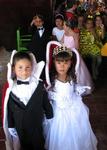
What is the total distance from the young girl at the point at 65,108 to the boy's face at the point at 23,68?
0.31 metres

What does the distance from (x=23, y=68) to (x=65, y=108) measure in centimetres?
55

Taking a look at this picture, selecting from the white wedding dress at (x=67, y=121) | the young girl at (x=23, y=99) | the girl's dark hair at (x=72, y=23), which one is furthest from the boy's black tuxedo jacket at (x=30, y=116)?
the girl's dark hair at (x=72, y=23)

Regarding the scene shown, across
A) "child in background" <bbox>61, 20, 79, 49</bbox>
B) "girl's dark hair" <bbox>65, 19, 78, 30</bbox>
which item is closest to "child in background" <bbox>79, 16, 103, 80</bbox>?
"girl's dark hair" <bbox>65, 19, 78, 30</bbox>

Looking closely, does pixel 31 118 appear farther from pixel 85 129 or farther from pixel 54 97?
pixel 85 129

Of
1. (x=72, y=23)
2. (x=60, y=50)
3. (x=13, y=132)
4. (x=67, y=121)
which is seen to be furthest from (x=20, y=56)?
(x=72, y=23)

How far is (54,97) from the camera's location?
8.93ft

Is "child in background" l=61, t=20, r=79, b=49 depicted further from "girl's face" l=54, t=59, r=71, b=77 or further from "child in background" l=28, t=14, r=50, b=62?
"girl's face" l=54, t=59, r=71, b=77

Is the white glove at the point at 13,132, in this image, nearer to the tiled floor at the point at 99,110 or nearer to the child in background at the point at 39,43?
the tiled floor at the point at 99,110

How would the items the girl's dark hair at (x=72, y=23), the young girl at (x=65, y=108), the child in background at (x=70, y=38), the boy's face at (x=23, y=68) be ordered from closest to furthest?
1. the boy's face at (x=23, y=68)
2. the young girl at (x=65, y=108)
3. the child in background at (x=70, y=38)
4. the girl's dark hair at (x=72, y=23)

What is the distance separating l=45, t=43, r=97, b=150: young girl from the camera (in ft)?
8.78

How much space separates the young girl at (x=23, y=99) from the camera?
241cm

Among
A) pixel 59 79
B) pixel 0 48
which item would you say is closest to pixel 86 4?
pixel 0 48

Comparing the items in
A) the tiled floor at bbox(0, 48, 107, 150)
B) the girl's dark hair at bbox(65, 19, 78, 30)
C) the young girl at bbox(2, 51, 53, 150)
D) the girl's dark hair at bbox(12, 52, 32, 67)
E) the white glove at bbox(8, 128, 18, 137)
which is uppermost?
the girl's dark hair at bbox(65, 19, 78, 30)

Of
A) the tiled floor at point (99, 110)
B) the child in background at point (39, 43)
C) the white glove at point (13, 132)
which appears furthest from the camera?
the child in background at point (39, 43)
